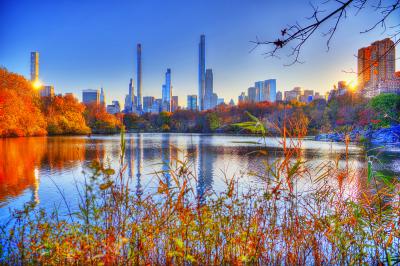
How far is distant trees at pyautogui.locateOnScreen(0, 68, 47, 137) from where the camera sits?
29847 mm

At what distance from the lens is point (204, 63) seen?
6988 inches

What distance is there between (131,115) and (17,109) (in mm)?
41277

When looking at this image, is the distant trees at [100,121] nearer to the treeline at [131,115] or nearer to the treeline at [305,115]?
the treeline at [131,115]

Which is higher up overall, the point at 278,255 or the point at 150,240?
the point at 150,240

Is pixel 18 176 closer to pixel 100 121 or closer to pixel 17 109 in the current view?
pixel 17 109

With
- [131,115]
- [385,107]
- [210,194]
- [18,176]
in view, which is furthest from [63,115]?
[210,194]

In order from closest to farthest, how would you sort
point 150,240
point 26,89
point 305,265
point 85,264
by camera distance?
point 85,264 → point 150,240 → point 305,265 → point 26,89

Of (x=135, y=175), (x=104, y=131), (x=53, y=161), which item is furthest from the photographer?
(x=104, y=131)

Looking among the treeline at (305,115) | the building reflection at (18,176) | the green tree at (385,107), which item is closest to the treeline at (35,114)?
the treeline at (305,115)

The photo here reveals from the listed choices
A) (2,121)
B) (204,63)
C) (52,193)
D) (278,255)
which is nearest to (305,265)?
(278,255)

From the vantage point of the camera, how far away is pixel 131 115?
72.4 metres

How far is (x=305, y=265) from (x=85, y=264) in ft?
7.56

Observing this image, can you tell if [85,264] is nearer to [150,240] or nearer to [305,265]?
[150,240]

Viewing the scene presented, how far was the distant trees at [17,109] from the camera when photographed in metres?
29.8
